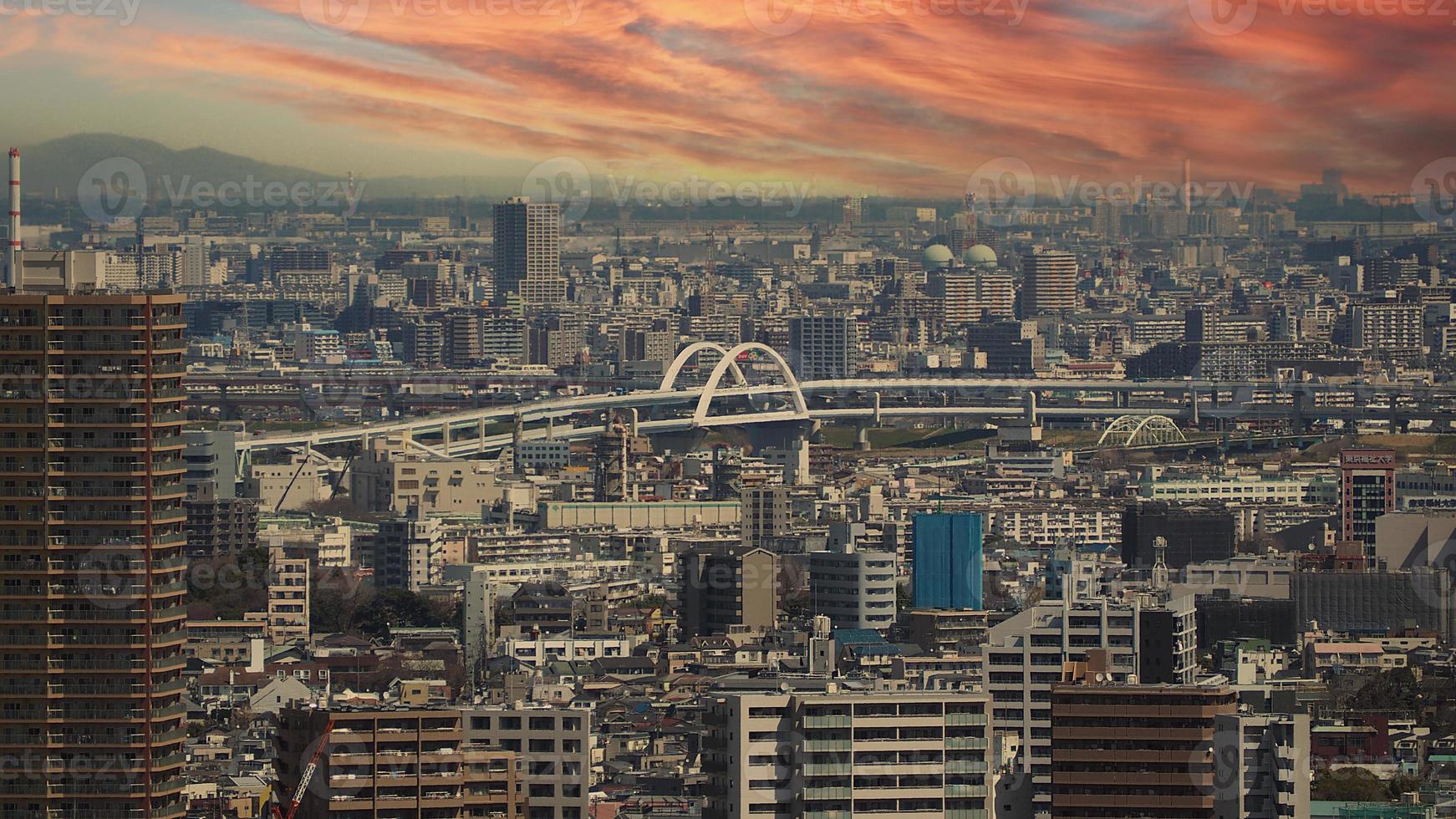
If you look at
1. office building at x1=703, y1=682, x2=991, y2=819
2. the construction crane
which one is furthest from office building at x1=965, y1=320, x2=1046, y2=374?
the construction crane

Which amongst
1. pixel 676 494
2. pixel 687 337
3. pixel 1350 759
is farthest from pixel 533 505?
pixel 687 337

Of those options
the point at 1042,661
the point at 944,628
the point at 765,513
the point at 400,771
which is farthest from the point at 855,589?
the point at 400,771

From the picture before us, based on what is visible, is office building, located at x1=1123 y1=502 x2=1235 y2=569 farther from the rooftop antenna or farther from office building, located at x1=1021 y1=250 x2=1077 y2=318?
office building, located at x1=1021 y1=250 x2=1077 y2=318

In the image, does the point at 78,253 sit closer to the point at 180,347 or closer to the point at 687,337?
the point at 180,347

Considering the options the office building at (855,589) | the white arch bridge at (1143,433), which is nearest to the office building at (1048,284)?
the white arch bridge at (1143,433)

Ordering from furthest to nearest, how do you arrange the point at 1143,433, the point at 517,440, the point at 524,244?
1. the point at 524,244
2. the point at 1143,433
3. the point at 517,440

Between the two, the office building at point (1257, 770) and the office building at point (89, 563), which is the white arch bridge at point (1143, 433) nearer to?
the office building at point (1257, 770)

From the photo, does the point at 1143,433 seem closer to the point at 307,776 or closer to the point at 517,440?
the point at 517,440
